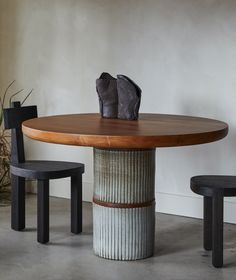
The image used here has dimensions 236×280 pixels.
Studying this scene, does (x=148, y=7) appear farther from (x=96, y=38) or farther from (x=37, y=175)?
(x=37, y=175)

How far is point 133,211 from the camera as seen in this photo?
3432 millimetres

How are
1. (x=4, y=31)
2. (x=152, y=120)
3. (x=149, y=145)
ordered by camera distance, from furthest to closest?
(x=4, y=31)
(x=152, y=120)
(x=149, y=145)

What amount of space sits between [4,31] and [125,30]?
1.18m

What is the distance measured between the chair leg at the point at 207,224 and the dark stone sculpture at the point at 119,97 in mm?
664

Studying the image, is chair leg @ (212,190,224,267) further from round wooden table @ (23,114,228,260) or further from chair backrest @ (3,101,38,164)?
chair backrest @ (3,101,38,164)

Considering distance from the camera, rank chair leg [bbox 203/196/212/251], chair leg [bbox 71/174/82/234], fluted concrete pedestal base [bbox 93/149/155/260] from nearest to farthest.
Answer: fluted concrete pedestal base [bbox 93/149/155/260] → chair leg [bbox 203/196/212/251] → chair leg [bbox 71/174/82/234]

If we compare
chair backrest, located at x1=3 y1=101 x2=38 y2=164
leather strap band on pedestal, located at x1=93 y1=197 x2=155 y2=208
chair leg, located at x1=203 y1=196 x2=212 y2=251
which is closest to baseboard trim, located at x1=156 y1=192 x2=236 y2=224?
chair leg, located at x1=203 y1=196 x2=212 y2=251

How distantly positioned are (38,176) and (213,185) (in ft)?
3.55

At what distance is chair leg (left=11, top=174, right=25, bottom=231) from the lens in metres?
4.08

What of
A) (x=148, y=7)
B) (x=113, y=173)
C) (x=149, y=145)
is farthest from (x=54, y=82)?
(x=149, y=145)

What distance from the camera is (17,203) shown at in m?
4.11

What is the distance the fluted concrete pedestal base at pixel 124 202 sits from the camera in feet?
11.2

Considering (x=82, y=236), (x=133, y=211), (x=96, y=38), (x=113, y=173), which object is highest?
(x=96, y=38)

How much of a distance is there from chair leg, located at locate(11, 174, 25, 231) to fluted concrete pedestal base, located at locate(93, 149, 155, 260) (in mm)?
764
